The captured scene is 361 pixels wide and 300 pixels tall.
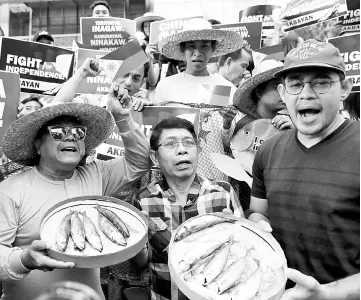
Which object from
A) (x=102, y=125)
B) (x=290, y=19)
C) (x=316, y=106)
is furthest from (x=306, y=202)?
(x=290, y=19)

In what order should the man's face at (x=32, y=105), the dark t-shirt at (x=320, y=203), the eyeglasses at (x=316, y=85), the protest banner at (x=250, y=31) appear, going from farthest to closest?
1. the protest banner at (x=250, y=31)
2. the man's face at (x=32, y=105)
3. the eyeglasses at (x=316, y=85)
4. the dark t-shirt at (x=320, y=203)

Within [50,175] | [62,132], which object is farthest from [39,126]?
[50,175]

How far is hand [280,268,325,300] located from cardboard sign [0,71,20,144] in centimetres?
252

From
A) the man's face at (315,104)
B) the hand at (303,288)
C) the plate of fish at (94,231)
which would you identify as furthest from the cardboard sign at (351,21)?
the hand at (303,288)

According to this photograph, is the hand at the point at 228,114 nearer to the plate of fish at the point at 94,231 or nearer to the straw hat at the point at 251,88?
the straw hat at the point at 251,88

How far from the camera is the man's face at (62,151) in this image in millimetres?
2752

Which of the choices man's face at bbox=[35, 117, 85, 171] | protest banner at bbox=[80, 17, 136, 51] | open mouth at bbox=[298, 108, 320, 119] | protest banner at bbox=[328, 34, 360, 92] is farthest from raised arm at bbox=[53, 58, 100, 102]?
protest banner at bbox=[80, 17, 136, 51]

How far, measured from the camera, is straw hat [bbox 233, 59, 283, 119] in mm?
3292

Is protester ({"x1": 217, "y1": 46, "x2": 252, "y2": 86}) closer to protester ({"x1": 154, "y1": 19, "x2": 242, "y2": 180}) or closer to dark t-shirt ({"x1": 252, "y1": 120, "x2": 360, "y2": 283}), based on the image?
protester ({"x1": 154, "y1": 19, "x2": 242, "y2": 180})

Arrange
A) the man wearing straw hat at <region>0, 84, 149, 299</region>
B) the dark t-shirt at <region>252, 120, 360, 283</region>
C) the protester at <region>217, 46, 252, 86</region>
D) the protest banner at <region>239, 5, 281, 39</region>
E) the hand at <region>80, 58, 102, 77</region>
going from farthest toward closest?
1. the protest banner at <region>239, 5, 281, 39</region>
2. the protester at <region>217, 46, 252, 86</region>
3. the hand at <region>80, 58, 102, 77</region>
4. the man wearing straw hat at <region>0, 84, 149, 299</region>
5. the dark t-shirt at <region>252, 120, 360, 283</region>

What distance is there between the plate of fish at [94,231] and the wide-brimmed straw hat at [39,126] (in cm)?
60

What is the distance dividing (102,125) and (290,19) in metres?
2.81

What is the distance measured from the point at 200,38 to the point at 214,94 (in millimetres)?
946

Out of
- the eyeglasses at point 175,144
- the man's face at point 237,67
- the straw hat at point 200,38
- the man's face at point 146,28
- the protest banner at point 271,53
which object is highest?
the man's face at point 146,28
